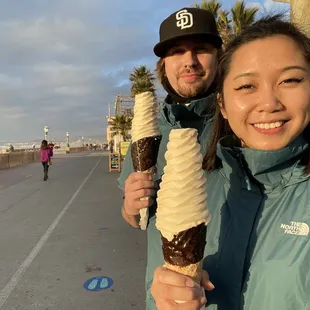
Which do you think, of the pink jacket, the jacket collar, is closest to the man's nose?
the jacket collar

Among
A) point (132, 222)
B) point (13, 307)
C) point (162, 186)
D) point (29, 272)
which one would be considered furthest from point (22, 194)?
point (162, 186)

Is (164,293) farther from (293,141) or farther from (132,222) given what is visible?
(132,222)

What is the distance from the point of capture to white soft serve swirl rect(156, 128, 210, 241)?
4.63 ft

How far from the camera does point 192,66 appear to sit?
2316 mm

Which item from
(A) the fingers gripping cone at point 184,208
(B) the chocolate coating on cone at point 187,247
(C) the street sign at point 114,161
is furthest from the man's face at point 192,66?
(C) the street sign at point 114,161

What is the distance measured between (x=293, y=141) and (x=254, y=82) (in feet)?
0.99

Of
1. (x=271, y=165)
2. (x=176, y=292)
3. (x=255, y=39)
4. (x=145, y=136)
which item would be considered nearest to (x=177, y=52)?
(x=145, y=136)

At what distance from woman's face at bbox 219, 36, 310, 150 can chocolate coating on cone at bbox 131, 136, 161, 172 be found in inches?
24.7

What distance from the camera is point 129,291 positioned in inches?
187

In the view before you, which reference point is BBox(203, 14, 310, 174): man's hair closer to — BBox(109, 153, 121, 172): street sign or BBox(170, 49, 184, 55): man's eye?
BBox(170, 49, 184, 55): man's eye

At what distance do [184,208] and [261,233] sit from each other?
0.35m

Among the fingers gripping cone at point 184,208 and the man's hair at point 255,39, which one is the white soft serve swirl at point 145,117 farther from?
the fingers gripping cone at point 184,208

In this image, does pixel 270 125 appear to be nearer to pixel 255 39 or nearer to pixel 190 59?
pixel 255 39

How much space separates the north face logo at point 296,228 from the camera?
1.36 metres
